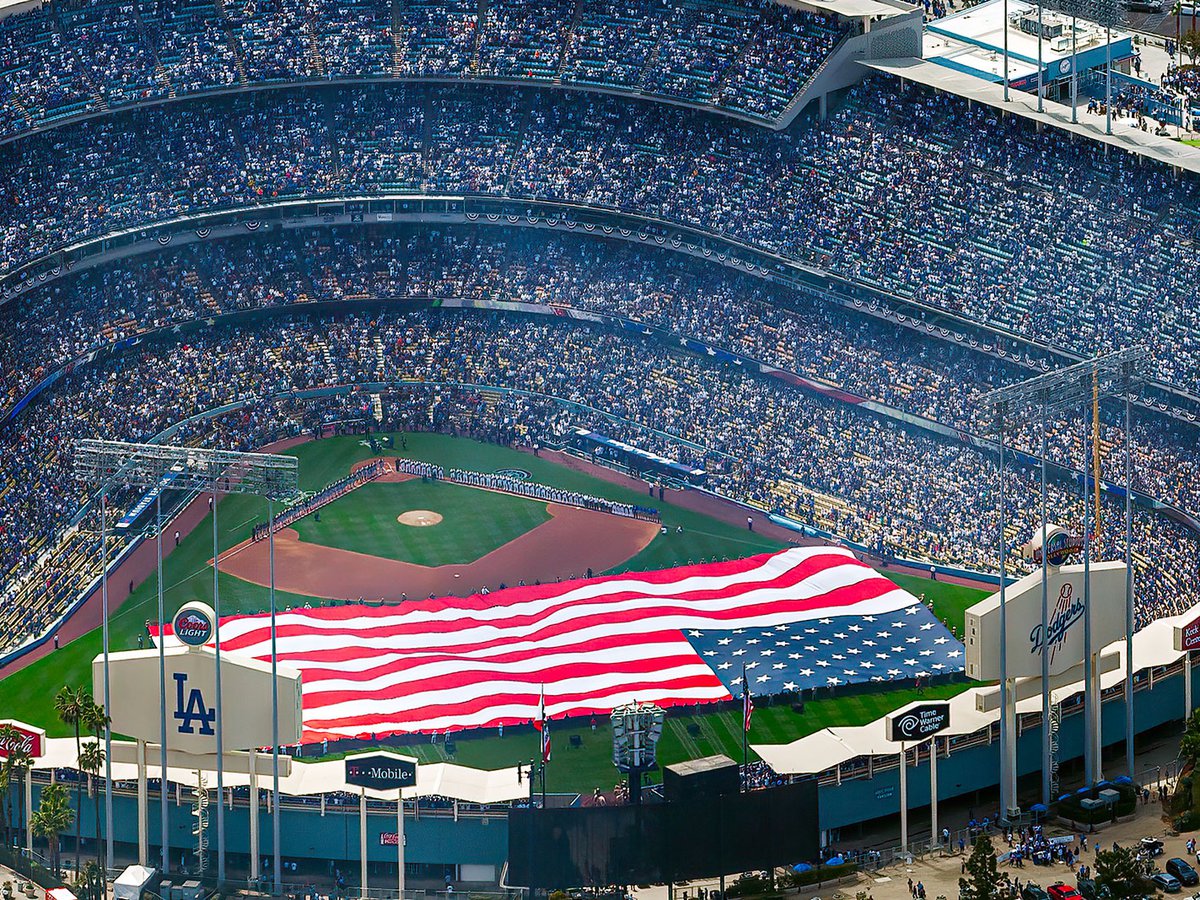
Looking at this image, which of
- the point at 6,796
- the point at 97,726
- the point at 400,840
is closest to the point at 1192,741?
the point at 400,840

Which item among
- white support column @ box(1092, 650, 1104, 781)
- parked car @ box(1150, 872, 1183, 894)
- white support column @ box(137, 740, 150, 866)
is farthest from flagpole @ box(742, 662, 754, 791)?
white support column @ box(137, 740, 150, 866)

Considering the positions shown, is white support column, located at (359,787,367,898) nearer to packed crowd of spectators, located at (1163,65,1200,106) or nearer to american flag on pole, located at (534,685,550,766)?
american flag on pole, located at (534,685,550,766)

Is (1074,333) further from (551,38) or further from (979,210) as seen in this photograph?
(551,38)

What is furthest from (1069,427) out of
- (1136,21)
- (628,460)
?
(1136,21)

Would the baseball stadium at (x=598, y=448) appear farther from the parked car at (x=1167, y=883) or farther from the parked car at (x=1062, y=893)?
the parked car at (x=1167, y=883)

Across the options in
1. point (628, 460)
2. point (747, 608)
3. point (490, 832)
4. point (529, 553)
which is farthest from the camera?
point (628, 460)

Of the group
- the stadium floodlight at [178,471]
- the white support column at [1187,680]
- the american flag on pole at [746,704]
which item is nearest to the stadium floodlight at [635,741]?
the american flag on pole at [746,704]

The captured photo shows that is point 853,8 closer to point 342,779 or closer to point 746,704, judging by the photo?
point 746,704
